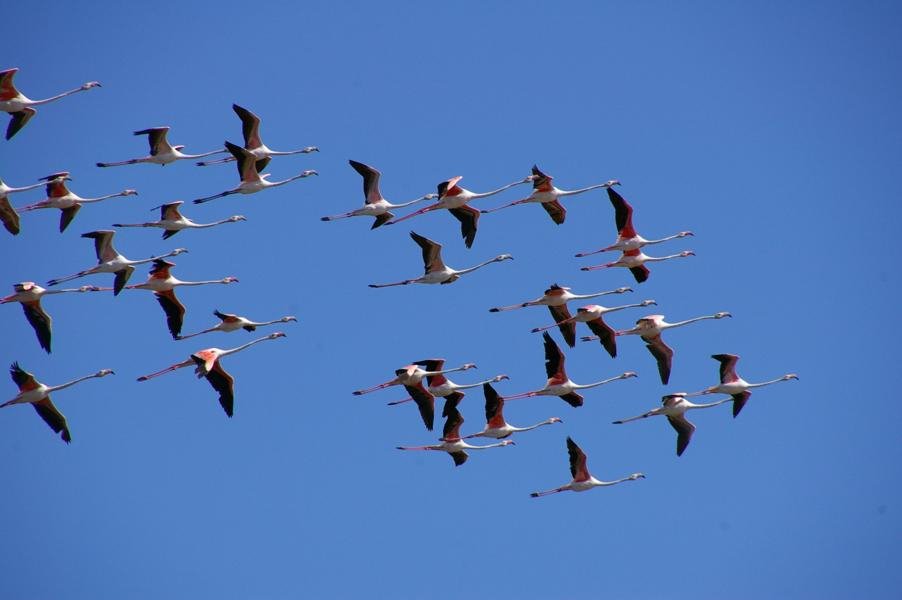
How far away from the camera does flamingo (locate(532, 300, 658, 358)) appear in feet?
131

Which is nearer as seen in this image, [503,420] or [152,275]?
[152,275]

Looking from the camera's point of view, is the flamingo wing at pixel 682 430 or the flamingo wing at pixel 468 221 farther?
the flamingo wing at pixel 682 430

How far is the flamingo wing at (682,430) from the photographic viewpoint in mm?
40125

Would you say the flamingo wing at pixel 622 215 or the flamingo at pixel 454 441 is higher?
the flamingo wing at pixel 622 215

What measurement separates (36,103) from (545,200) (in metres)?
12.2

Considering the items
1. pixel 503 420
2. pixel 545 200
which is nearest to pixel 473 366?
pixel 503 420

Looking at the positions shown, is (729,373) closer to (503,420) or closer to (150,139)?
(503,420)

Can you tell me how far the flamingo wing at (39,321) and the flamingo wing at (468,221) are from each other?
9.70 meters

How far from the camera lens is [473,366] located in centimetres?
3991

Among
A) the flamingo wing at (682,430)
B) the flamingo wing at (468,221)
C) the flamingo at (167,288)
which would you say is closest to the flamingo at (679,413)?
the flamingo wing at (682,430)

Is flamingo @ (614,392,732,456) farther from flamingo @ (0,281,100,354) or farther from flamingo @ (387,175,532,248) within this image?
flamingo @ (0,281,100,354)

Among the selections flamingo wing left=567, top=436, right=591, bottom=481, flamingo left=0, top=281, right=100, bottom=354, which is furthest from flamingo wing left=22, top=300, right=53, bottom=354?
flamingo wing left=567, top=436, right=591, bottom=481

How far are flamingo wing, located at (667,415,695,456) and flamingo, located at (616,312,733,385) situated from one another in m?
0.95

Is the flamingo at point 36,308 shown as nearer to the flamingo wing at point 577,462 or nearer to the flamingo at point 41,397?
the flamingo at point 41,397
